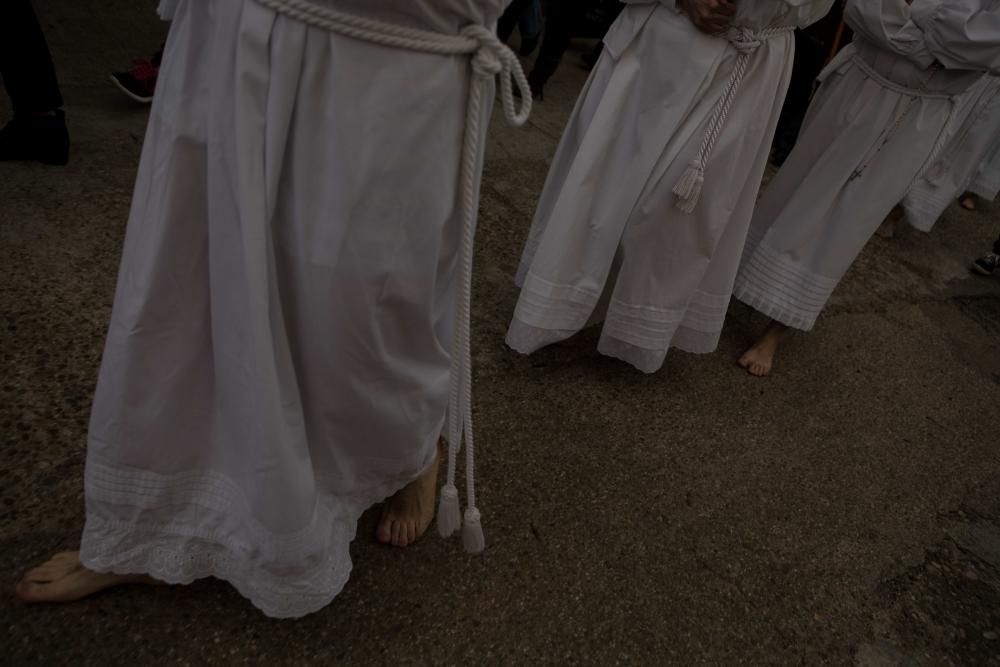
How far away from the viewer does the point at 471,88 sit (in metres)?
1.01

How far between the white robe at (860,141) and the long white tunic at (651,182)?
459mm

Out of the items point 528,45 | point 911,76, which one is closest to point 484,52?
point 911,76

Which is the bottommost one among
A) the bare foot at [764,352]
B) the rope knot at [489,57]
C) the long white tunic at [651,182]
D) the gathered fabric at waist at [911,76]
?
the bare foot at [764,352]

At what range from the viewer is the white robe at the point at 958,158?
13.4 feet

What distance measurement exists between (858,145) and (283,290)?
2.07m

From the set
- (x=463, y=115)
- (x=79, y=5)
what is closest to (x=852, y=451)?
(x=463, y=115)

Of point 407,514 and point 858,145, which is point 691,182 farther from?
point 407,514

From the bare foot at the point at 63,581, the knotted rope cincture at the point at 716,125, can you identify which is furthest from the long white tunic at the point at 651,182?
the bare foot at the point at 63,581

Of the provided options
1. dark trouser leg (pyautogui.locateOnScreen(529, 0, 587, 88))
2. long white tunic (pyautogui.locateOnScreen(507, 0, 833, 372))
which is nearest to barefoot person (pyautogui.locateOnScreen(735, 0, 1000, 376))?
long white tunic (pyautogui.locateOnScreen(507, 0, 833, 372))

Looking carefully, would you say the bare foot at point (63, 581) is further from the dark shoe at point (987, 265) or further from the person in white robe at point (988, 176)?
the person in white robe at point (988, 176)

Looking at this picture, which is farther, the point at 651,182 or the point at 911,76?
the point at 911,76

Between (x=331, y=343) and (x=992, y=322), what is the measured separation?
375 cm

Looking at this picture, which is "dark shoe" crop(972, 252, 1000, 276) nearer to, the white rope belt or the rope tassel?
the rope tassel

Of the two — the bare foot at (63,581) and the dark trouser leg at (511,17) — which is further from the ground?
the dark trouser leg at (511,17)
